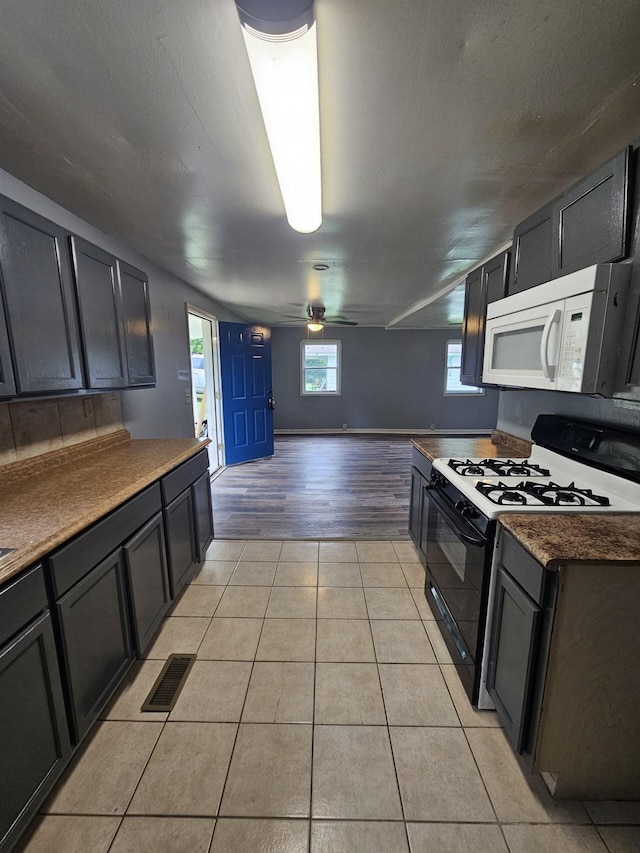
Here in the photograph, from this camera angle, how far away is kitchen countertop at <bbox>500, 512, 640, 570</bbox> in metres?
0.99

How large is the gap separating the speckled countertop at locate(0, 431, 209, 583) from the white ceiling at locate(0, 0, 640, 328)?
1.43 meters

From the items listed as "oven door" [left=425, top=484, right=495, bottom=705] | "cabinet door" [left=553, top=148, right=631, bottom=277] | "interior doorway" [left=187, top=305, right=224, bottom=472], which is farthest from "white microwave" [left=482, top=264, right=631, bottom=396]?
"interior doorway" [left=187, top=305, right=224, bottom=472]

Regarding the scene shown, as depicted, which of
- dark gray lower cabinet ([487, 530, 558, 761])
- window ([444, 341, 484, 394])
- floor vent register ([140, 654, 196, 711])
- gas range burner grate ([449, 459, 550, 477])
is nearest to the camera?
dark gray lower cabinet ([487, 530, 558, 761])

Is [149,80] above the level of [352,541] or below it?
above

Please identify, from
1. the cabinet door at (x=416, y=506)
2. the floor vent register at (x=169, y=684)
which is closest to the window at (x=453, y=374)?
the cabinet door at (x=416, y=506)

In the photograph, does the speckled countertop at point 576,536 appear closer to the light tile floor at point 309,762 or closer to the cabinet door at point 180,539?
the light tile floor at point 309,762

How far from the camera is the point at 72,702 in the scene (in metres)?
1.20

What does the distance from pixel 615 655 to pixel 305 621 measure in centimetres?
144

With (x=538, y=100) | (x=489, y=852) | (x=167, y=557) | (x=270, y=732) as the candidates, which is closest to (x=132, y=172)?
(x=538, y=100)

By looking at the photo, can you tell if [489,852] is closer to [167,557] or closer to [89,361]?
[167,557]

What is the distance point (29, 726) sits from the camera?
3.36ft

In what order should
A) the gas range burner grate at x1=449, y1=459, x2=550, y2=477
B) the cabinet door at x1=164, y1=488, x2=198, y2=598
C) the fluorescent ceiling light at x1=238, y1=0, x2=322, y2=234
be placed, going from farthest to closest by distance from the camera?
1. the cabinet door at x1=164, y1=488, x2=198, y2=598
2. the gas range burner grate at x1=449, y1=459, x2=550, y2=477
3. the fluorescent ceiling light at x1=238, y1=0, x2=322, y2=234

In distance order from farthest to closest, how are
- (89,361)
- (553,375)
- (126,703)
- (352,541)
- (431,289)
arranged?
(431,289)
(352,541)
(89,361)
(126,703)
(553,375)

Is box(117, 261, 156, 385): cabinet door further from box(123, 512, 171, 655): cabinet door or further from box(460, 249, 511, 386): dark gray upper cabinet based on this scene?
box(460, 249, 511, 386): dark gray upper cabinet
